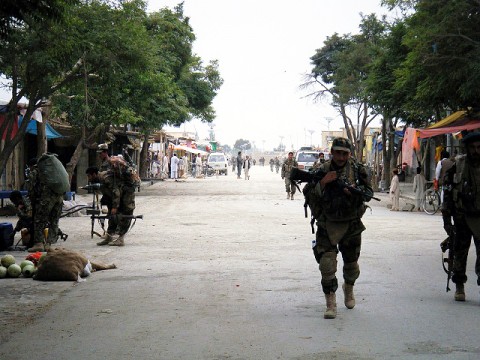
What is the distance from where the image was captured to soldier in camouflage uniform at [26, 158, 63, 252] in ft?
41.4

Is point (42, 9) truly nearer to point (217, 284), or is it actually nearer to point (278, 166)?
point (217, 284)

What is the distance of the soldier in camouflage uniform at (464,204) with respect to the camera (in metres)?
7.90

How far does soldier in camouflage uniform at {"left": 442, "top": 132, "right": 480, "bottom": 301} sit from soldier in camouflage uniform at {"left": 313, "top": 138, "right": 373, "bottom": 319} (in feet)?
3.51

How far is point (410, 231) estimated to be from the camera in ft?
54.0

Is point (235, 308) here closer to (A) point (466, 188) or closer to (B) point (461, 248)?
(B) point (461, 248)

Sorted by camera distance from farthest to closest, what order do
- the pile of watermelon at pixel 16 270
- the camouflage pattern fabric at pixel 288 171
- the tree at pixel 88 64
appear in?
the camouflage pattern fabric at pixel 288 171 → the tree at pixel 88 64 → the pile of watermelon at pixel 16 270

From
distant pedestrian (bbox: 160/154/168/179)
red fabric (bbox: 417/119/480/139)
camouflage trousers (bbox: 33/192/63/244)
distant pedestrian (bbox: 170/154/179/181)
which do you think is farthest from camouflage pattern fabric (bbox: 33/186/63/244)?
distant pedestrian (bbox: 160/154/168/179)

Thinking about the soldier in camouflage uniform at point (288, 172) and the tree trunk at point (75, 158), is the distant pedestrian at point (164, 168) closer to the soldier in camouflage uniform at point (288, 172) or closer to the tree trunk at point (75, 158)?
the soldier in camouflage uniform at point (288, 172)

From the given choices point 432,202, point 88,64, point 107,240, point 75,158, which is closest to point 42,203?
point 107,240

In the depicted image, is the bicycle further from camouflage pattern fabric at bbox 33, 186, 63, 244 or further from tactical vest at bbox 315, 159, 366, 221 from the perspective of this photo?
tactical vest at bbox 315, 159, 366, 221

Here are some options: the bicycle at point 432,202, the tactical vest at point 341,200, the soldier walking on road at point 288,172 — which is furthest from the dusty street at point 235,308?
the soldier walking on road at point 288,172

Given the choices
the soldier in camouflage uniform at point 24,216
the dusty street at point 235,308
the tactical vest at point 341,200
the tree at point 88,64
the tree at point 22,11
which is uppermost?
the tree at point 88,64

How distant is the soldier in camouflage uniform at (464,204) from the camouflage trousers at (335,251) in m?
1.16

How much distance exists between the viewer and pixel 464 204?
7.97 meters
